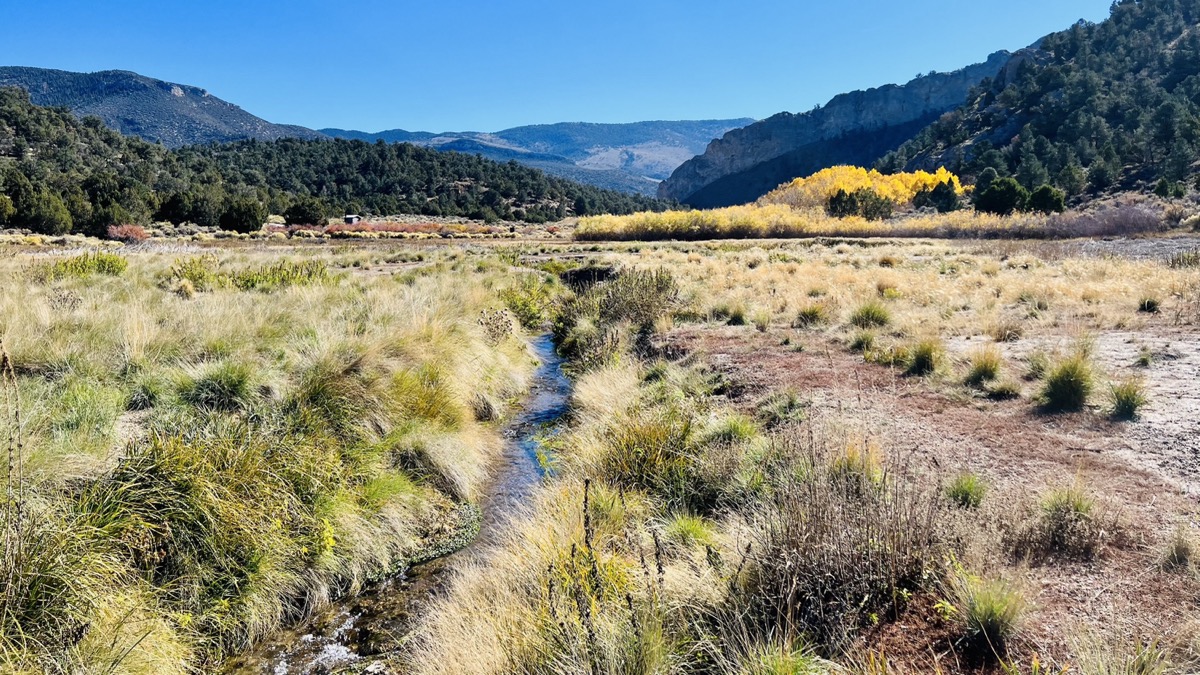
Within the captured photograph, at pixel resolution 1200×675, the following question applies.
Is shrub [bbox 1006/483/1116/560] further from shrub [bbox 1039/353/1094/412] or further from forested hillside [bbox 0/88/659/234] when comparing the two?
forested hillside [bbox 0/88/659/234]

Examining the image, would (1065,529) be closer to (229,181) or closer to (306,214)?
(306,214)

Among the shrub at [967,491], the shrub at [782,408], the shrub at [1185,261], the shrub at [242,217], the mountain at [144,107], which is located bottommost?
the shrub at [782,408]

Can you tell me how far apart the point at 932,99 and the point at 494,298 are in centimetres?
17899

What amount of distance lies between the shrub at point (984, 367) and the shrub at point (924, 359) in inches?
17.4

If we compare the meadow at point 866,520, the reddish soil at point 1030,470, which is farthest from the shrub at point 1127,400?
the reddish soil at point 1030,470

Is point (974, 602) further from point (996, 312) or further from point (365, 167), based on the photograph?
point (365, 167)

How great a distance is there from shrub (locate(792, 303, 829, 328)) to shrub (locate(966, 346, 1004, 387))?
12.9 feet

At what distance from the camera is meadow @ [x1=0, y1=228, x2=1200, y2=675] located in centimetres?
311

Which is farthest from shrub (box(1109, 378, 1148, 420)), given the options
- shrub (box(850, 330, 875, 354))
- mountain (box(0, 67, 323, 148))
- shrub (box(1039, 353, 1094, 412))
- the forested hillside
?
mountain (box(0, 67, 323, 148))

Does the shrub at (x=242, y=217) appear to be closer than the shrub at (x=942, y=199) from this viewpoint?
Yes

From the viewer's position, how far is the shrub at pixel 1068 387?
6.05 metres

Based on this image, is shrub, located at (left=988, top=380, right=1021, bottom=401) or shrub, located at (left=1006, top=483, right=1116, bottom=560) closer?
shrub, located at (left=1006, top=483, right=1116, bottom=560)

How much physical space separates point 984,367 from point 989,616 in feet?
17.1

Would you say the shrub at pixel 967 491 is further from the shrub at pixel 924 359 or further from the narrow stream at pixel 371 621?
the shrub at pixel 924 359
